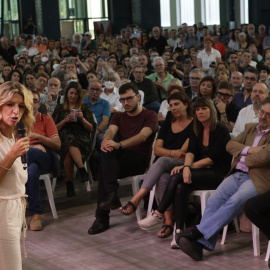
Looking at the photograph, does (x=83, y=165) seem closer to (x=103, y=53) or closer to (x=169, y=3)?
(x=103, y=53)

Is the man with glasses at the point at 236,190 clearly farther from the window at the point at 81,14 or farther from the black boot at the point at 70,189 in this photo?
the window at the point at 81,14

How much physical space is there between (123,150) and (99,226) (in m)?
0.79

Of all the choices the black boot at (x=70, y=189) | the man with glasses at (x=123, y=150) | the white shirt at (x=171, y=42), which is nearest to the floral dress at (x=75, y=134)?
the black boot at (x=70, y=189)

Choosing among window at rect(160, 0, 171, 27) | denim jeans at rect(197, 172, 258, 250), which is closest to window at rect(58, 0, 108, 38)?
window at rect(160, 0, 171, 27)

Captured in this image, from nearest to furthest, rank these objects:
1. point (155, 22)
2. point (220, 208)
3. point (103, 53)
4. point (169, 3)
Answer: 1. point (220, 208)
2. point (103, 53)
3. point (155, 22)
4. point (169, 3)

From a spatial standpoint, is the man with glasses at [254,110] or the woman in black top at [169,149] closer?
the woman in black top at [169,149]

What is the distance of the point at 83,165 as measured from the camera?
6.59 meters

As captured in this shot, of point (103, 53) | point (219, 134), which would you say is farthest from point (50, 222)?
point (103, 53)

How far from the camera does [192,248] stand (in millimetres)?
4457

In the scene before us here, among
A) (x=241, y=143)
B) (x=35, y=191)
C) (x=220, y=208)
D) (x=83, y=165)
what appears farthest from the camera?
(x=83, y=165)

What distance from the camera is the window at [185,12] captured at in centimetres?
2297

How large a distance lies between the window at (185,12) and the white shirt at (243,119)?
57.0 ft

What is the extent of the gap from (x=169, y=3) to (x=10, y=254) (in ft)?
67.9

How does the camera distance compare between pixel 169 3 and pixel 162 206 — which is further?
pixel 169 3
